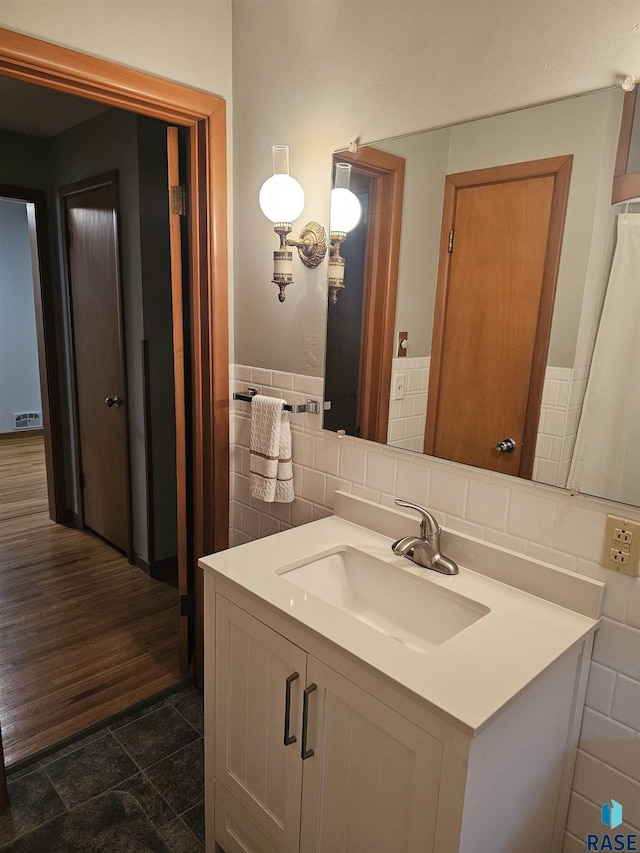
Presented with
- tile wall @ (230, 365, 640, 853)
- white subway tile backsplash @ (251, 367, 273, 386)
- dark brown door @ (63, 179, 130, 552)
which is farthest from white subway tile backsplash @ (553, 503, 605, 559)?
dark brown door @ (63, 179, 130, 552)

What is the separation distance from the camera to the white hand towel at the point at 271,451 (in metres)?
1.86

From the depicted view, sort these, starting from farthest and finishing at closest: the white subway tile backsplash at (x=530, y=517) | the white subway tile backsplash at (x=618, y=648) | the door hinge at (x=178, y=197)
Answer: the door hinge at (x=178, y=197), the white subway tile backsplash at (x=530, y=517), the white subway tile backsplash at (x=618, y=648)

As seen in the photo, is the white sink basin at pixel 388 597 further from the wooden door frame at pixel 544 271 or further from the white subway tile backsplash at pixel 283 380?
the white subway tile backsplash at pixel 283 380

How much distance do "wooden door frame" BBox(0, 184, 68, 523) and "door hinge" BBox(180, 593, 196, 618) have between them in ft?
6.75

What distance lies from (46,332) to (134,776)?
111 inches

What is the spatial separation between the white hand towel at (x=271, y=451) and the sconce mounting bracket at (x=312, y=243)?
1.53 ft

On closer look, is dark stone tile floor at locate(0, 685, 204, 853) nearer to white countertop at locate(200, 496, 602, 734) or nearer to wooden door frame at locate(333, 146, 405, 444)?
white countertop at locate(200, 496, 602, 734)

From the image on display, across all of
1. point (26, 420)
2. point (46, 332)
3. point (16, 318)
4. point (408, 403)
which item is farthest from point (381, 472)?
point (26, 420)

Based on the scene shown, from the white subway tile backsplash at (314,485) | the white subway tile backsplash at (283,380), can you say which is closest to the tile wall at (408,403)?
the white subway tile backsplash at (314,485)

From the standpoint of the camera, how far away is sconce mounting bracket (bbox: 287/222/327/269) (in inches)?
67.0

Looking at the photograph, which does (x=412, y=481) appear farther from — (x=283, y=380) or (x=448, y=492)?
(x=283, y=380)

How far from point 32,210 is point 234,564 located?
3.25 metres

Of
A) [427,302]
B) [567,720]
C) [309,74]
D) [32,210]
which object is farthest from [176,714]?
[32,210]

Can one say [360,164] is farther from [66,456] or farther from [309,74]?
[66,456]
